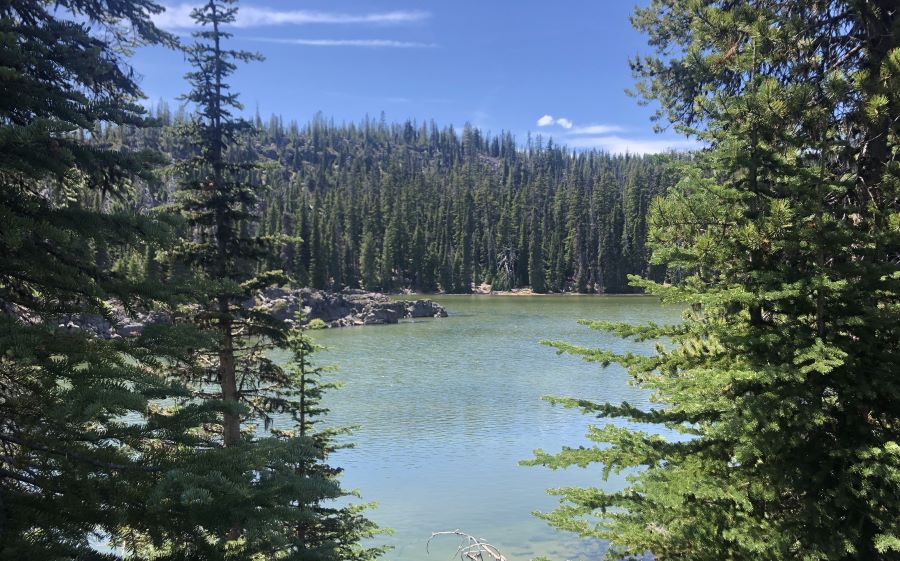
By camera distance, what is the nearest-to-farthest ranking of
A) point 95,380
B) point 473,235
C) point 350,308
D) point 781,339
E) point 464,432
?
point 95,380 < point 781,339 < point 464,432 < point 350,308 < point 473,235

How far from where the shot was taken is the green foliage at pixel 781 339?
3809 millimetres

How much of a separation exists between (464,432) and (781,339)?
638 inches

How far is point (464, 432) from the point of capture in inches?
769

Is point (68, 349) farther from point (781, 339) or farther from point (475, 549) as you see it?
point (475, 549)

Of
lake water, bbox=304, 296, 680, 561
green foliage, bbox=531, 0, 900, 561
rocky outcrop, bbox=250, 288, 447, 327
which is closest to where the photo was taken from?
green foliage, bbox=531, 0, 900, 561

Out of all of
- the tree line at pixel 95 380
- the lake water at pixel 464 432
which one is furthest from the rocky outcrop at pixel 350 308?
the tree line at pixel 95 380

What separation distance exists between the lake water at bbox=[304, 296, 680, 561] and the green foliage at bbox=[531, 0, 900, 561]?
5.21 m

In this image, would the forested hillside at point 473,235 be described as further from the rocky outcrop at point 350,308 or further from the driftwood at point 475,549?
the driftwood at point 475,549

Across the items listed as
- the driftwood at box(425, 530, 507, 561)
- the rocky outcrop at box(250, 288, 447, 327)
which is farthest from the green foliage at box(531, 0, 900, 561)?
the rocky outcrop at box(250, 288, 447, 327)

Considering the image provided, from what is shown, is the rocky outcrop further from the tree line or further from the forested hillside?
the tree line

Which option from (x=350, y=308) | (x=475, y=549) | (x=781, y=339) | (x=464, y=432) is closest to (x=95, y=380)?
(x=781, y=339)

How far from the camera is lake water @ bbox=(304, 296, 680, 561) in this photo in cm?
1283

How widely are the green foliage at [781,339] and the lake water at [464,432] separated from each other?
521cm

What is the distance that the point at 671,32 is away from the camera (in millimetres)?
10180
